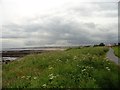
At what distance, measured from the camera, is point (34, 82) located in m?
16.8

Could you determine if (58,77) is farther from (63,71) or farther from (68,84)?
(63,71)

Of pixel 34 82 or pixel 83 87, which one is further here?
pixel 34 82

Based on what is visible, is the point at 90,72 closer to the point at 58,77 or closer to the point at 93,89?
the point at 58,77

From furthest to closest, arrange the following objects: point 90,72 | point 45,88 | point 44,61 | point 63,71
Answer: point 44,61 → point 63,71 → point 90,72 → point 45,88

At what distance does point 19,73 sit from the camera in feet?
74.2

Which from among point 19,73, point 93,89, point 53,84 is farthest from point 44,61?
point 93,89

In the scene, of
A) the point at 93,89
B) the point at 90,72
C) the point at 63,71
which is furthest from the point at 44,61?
the point at 93,89

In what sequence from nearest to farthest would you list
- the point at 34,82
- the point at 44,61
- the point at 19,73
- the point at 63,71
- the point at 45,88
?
1. the point at 45,88
2. the point at 34,82
3. the point at 63,71
4. the point at 19,73
5. the point at 44,61

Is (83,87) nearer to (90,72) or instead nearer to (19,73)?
(90,72)

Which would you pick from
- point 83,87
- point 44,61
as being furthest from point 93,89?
point 44,61

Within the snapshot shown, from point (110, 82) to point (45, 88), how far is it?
307 cm

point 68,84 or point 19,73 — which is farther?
point 19,73

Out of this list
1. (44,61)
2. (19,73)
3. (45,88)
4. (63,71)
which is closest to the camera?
(45,88)

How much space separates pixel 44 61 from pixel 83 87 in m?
12.9
